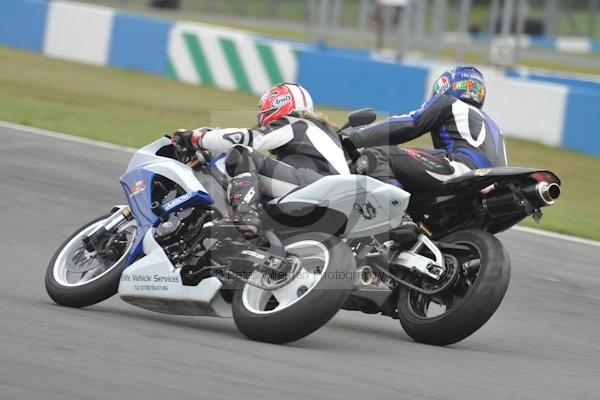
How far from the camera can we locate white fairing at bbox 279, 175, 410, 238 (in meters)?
6.07

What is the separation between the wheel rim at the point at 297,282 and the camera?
596 centimetres

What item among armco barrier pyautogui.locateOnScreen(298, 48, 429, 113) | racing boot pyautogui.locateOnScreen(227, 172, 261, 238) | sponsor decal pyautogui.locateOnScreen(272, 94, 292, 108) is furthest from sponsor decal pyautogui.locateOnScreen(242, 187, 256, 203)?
armco barrier pyautogui.locateOnScreen(298, 48, 429, 113)

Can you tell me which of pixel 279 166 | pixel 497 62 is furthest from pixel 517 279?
pixel 497 62

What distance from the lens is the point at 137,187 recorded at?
688 cm

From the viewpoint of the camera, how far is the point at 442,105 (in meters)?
7.22

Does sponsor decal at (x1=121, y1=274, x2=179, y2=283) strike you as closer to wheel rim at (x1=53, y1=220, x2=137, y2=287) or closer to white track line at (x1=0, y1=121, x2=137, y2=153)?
wheel rim at (x1=53, y1=220, x2=137, y2=287)

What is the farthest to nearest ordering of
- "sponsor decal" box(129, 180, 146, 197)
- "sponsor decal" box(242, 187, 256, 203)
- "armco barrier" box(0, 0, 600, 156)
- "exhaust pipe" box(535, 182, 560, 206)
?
1. "armco barrier" box(0, 0, 600, 156)
2. "sponsor decal" box(129, 180, 146, 197)
3. "exhaust pipe" box(535, 182, 560, 206)
4. "sponsor decal" box(242, 187, 256, 203)

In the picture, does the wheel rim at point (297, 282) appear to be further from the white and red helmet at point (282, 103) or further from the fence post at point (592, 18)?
the fence post at point (592, 18)

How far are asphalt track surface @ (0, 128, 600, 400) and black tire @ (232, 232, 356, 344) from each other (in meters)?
0.10

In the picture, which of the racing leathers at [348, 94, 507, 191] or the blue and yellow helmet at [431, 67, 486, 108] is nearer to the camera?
the racing leathers at [348, 94, 507, 191]

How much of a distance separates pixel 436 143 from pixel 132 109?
34.6ft

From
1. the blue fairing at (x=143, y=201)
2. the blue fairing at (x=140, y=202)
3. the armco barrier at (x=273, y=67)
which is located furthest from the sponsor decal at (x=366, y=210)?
Result: the armco barrier at (x=273, y=67)

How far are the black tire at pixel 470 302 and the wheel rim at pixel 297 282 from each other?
33.5 inches

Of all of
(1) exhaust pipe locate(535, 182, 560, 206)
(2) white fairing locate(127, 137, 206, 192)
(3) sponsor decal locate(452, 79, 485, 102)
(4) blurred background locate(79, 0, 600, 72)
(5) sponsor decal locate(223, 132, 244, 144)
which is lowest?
(4) blurred background locate(79, 0, 600, 72)
